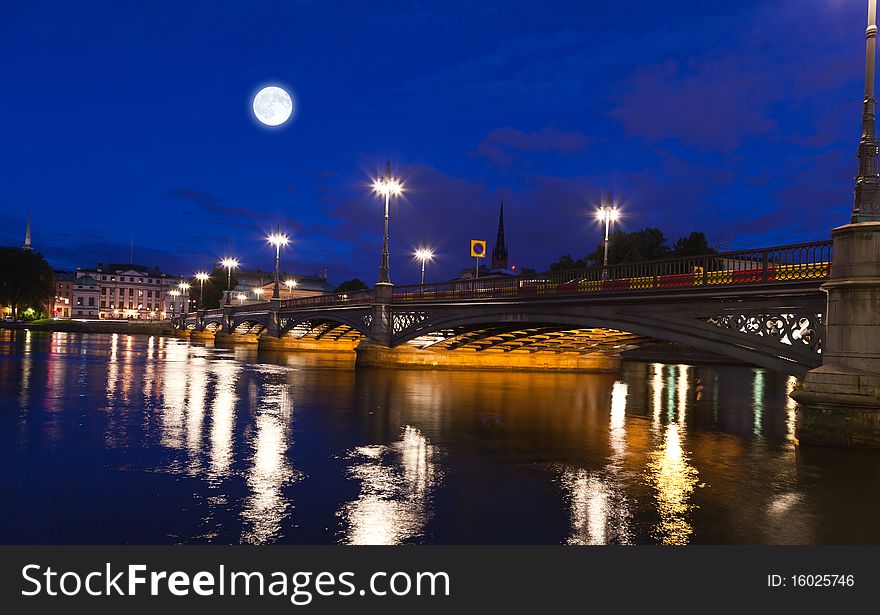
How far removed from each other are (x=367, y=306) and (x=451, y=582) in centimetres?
3729

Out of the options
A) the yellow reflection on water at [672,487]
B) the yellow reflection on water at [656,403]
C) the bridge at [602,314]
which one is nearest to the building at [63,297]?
the bridge at [602,314]

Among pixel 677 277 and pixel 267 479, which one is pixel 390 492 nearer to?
pixel 267 479

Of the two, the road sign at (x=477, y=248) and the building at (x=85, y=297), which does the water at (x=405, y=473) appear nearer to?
the road sign at (x=477, y=248)

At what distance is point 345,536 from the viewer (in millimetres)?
7383

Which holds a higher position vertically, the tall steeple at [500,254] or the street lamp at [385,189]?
the tall steeple at [500,254]

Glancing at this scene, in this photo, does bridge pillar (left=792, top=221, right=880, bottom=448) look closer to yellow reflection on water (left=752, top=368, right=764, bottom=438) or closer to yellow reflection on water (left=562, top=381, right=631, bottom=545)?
yellow reflection on water (left=752, top=368, right=764, bottom=438)

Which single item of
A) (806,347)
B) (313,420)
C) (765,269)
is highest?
(765,269)

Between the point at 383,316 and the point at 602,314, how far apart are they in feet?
61.3

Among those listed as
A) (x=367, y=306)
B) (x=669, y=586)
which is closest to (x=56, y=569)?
(x=669, y=586)

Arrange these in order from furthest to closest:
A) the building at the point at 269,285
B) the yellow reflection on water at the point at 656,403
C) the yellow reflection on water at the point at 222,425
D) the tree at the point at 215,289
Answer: the building at the point at 269,285 < the tree at the point at 215,289 < the yellow reflection on water at the point at 656,403 < the yellow reflection on water at the point at 222,425

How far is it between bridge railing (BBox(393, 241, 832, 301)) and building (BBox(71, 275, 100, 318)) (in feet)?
600

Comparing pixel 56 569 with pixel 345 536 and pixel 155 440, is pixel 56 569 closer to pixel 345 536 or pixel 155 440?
pixel 345 536

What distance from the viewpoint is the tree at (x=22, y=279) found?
92.0 meters

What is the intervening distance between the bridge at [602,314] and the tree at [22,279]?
5706 cm
